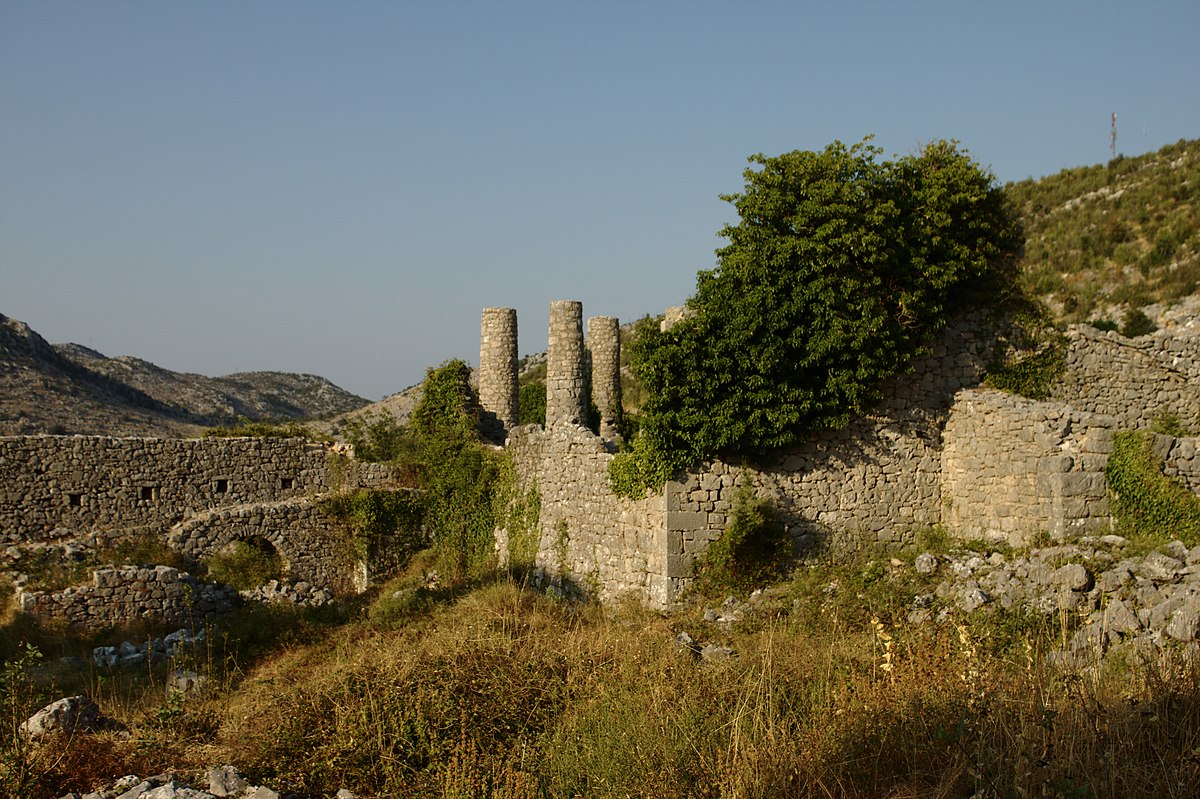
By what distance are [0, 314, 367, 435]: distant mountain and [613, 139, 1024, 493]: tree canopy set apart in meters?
26.4

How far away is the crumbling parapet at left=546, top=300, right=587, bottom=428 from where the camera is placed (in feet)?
66.1

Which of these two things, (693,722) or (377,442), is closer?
(693,722)

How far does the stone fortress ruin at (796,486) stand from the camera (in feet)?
43.2

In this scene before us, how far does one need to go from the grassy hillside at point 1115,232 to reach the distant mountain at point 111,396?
30.5 meters

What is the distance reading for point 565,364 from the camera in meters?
20.4

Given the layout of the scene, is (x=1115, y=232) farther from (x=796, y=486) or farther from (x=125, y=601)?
(x=125, y=601)

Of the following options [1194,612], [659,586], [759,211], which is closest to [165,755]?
[659,586]

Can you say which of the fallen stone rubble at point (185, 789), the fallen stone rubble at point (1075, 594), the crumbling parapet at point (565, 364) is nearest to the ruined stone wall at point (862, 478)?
the fallen stone rubble at point (1075, 594)

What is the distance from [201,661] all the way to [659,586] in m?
6.16

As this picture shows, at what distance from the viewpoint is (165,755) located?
758cm

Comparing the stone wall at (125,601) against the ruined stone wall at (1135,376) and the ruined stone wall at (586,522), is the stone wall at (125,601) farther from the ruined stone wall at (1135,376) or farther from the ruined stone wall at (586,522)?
the ruined stone wall at (1135,376)

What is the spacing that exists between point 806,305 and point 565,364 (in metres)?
7.72

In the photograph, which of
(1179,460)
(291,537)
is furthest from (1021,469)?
(291,537)

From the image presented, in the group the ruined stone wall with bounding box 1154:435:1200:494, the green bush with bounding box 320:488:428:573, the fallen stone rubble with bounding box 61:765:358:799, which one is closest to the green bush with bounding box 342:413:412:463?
the green bush with bounding box 320:488:428:573
